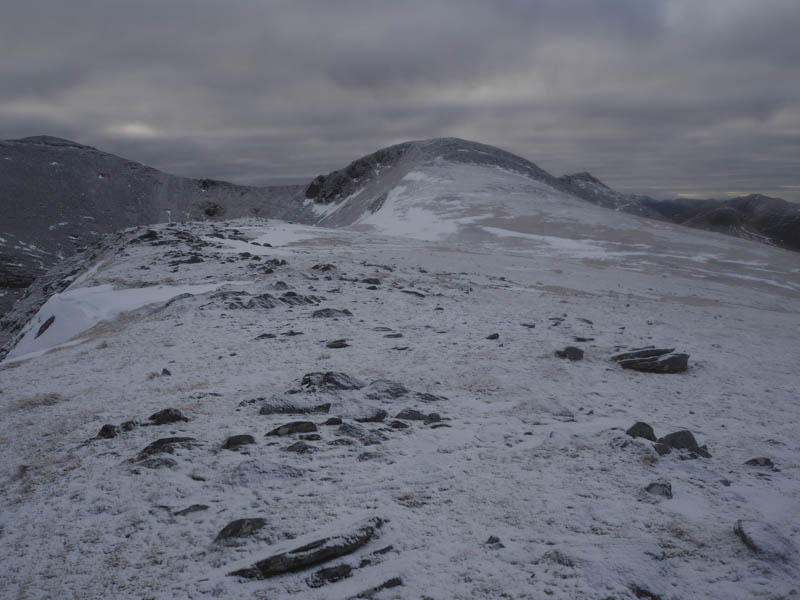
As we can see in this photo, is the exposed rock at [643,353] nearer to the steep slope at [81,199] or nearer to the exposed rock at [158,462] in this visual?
the exposed rock at [158,462]

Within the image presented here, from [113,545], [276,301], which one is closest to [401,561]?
[113,545]

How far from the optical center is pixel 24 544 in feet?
16.4

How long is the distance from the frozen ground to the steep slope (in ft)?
302

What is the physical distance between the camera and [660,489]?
6.06m

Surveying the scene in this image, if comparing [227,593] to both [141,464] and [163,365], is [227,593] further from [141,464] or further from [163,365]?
[163,365]

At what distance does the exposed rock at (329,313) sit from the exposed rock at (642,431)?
347 inches

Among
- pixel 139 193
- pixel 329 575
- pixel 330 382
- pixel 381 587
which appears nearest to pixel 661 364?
pixel 330 382

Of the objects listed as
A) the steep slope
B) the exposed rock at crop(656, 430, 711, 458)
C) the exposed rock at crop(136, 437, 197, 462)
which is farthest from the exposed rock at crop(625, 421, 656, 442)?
the steep slope

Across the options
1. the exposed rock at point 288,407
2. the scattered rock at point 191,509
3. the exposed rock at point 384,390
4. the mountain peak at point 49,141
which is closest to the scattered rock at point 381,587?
the scattered rock at point 191,509

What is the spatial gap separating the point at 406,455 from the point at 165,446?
3.08 metres

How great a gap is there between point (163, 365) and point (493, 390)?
6624 millimetres

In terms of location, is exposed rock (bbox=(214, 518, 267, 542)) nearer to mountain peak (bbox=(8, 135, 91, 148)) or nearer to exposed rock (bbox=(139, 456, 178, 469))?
exposed rock (bbox=(139, 456, 178, 469))

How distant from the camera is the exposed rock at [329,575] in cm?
436

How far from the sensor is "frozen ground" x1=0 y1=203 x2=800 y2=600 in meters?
4.61
